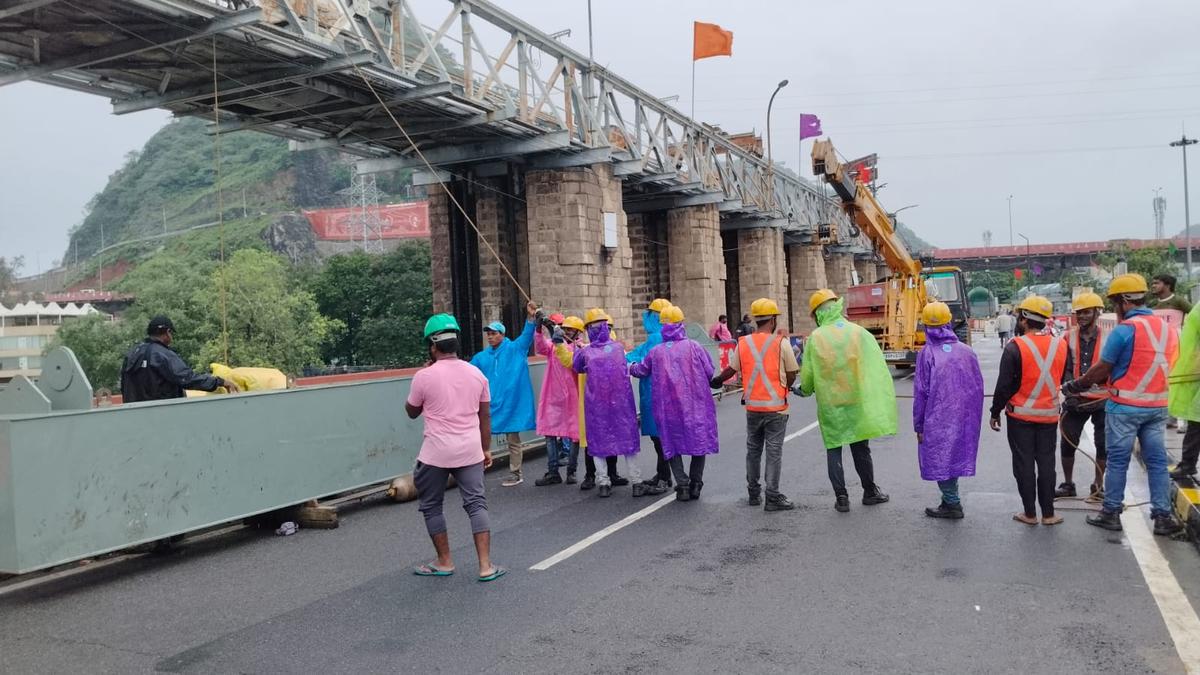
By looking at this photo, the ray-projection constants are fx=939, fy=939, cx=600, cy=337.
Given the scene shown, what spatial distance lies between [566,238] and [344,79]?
637cm

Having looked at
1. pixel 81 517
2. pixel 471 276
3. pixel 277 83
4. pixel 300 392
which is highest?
pixel 277 83

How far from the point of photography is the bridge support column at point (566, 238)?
1842cm

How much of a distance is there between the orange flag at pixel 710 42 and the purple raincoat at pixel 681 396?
15019mm

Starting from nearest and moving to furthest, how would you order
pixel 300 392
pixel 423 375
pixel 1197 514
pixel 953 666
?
pixel 953 666 → pixel 423 375 → pixel 1197 514 → pixel 300 392

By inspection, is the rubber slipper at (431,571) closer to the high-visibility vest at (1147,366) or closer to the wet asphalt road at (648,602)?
the wet asphalt road at (648,602)

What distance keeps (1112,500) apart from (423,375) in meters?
4.92

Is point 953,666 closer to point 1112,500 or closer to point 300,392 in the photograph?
point 1112,500

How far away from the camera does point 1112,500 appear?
22.0 feet

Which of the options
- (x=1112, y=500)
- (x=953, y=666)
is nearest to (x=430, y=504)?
(x=953, y=666)

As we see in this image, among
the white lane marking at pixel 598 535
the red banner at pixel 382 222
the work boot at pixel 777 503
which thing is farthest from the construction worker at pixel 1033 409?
the red banner at pixel 382 222

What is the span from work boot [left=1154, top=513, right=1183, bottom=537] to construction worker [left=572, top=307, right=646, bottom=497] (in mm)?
4096

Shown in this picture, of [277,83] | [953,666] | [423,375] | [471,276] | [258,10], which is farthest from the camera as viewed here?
[471,276]

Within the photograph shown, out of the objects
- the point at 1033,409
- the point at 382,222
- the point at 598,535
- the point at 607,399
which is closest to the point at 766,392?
the point at 607,399

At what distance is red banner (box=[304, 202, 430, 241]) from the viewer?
98.9 meters
